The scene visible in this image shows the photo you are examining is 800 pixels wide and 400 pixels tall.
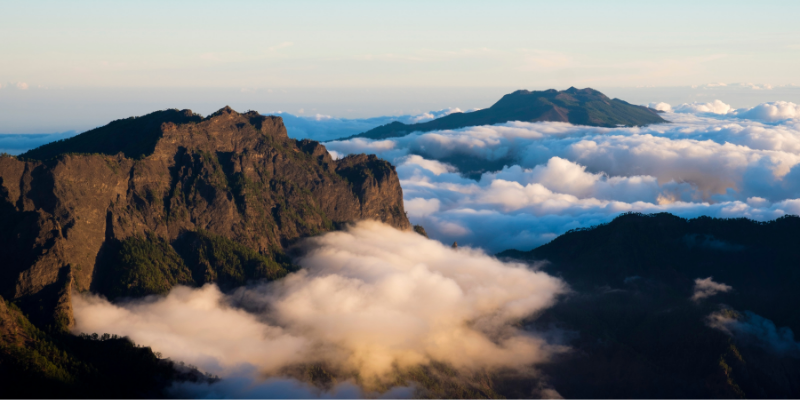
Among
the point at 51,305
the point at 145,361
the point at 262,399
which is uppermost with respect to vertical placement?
the point at 51,305

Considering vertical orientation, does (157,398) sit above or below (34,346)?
below

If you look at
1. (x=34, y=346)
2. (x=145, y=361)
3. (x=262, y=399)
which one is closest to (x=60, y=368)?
(x=34, y=346)

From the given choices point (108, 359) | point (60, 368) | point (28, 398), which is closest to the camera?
point (28, 398)

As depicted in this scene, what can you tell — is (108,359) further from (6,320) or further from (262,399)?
(262,399)

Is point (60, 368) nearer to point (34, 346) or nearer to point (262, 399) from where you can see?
point (34, 346)

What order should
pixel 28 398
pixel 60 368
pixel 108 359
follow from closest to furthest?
pixel 28 398 → pixel 60 368 → pixel 108 359

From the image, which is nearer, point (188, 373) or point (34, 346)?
point (34, 346)

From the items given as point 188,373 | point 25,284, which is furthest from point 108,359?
point 25,284

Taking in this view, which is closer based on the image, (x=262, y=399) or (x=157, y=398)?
(x=157, y=398)

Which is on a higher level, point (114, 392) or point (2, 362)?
point (2, 362)
